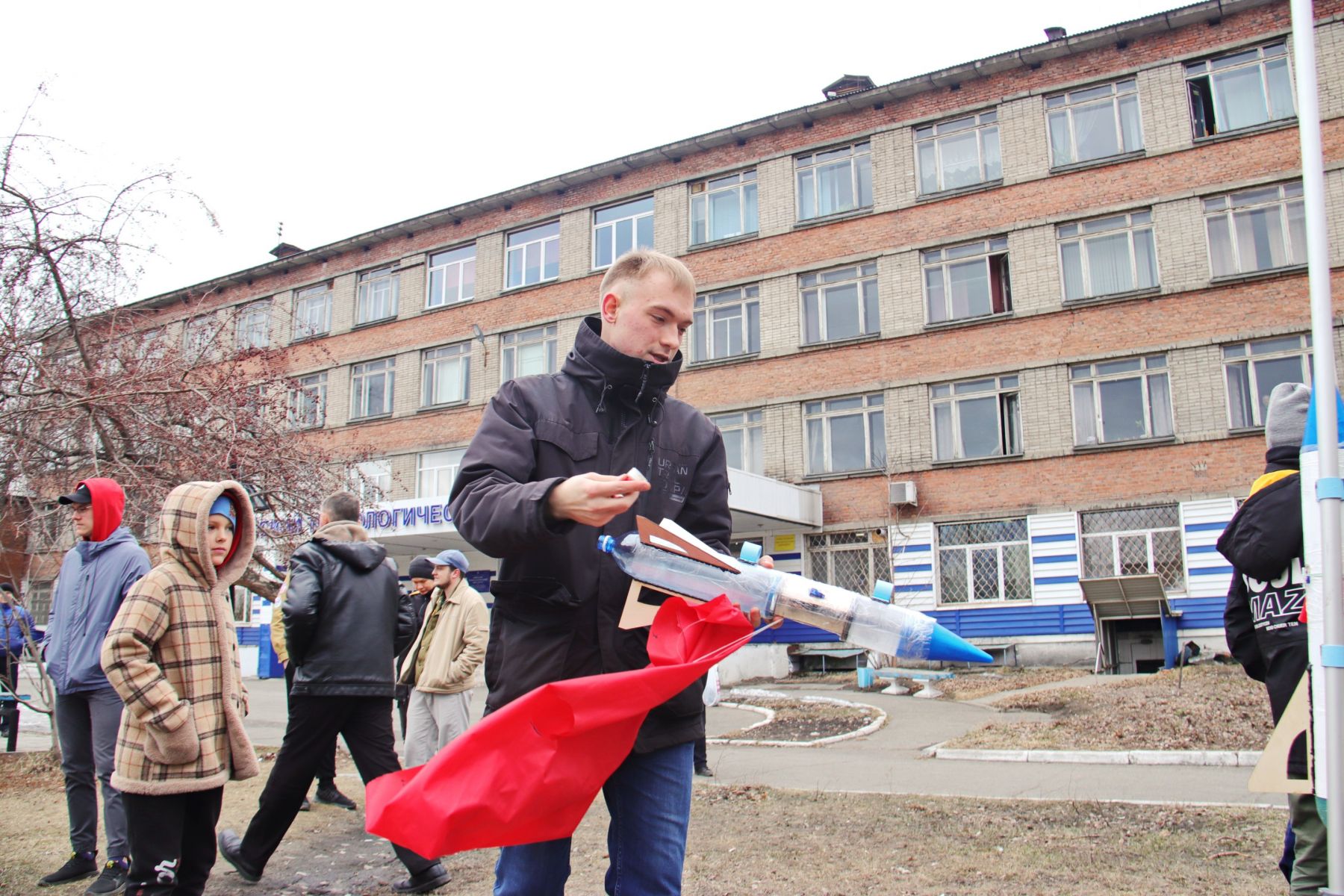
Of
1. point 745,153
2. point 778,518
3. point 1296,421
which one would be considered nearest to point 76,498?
point 1296,421

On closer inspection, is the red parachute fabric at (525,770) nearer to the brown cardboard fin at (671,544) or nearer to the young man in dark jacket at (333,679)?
the brown cardboard fin at (671,544)

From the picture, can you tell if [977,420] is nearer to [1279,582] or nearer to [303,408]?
[303,408]

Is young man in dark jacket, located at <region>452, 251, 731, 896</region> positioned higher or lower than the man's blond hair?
lower

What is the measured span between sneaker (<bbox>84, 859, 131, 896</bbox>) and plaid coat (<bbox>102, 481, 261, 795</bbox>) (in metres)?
1.34

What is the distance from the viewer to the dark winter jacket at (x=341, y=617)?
5.24 meters

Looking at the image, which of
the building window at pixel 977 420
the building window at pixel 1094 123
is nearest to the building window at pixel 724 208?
the building window at pixel 977 420

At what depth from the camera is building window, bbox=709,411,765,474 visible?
25734 millimetres

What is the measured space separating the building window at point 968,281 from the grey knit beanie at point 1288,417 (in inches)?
801

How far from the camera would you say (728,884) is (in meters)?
4.74

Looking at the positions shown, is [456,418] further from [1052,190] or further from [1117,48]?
[1117,48]

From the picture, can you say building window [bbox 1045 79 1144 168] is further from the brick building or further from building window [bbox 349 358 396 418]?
building window [bbox 349 358 396 418]

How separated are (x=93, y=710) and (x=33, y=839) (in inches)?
62.8

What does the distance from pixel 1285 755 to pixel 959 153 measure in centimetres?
2378

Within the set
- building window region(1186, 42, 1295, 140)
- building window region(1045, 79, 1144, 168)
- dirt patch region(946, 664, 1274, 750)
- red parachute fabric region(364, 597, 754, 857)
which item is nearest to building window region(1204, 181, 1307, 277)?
building window region(1186, 42, 1295, 140)
